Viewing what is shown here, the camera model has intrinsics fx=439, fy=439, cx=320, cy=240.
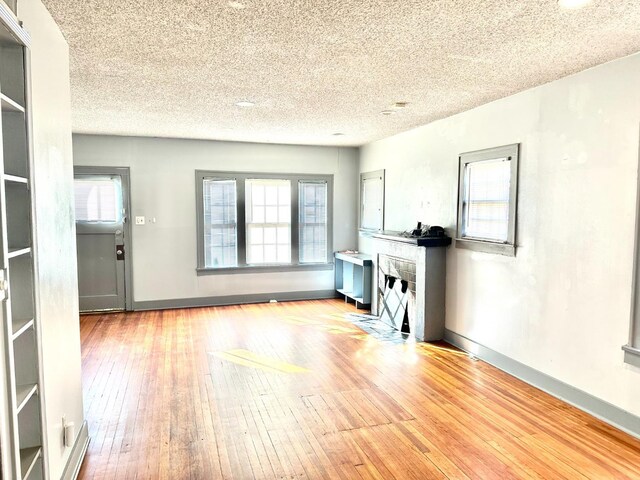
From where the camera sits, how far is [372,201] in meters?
6.97

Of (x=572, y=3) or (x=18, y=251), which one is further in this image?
(x=572, y=3)

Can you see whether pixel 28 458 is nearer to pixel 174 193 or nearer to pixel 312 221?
pixel 174 193

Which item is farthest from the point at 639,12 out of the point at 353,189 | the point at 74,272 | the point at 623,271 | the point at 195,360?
the point at 353,189

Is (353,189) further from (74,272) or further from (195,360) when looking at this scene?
(74,272)

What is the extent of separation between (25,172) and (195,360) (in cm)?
295

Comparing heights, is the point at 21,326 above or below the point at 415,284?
above

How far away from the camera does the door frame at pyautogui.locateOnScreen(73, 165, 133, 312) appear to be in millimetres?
6207

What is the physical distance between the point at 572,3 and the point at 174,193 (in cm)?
556

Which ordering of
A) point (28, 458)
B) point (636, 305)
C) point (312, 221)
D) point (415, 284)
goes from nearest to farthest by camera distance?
1. point (28, 458)
2. point (636, 305)
3. point (415, 284)
4. point (312, 221)

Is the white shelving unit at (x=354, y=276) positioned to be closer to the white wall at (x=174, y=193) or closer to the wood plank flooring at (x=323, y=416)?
the white wall at (x=174, y=193)

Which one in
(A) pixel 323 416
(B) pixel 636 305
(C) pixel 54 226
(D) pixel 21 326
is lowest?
(A) pixel 323 416

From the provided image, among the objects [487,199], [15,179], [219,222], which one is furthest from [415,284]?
[15,179]

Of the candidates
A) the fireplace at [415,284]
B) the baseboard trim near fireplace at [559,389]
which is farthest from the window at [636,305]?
the fireplace at [415,284]

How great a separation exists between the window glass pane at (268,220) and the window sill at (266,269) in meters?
0.10
